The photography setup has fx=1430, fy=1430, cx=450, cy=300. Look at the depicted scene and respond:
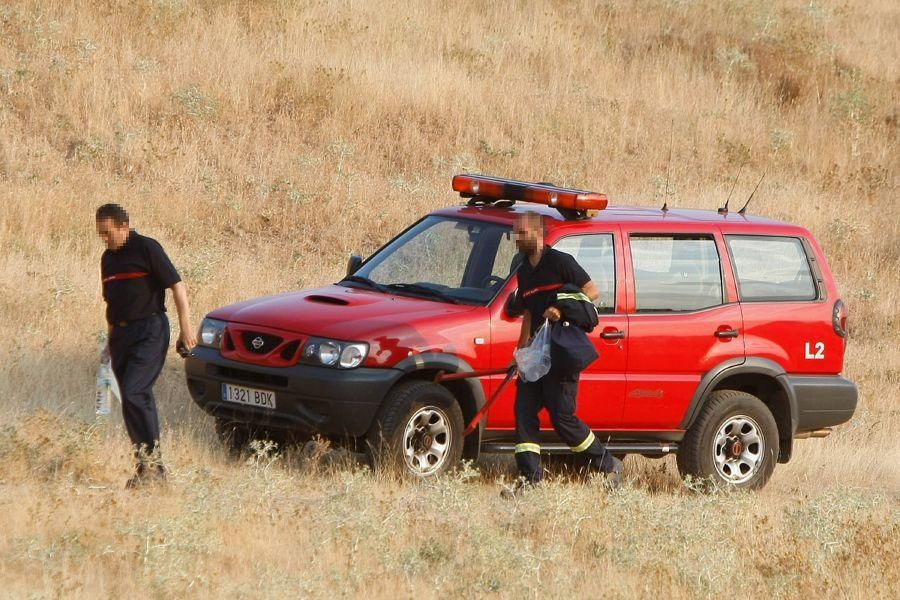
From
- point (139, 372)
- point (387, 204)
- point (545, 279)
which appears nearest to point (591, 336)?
point (545, 279)

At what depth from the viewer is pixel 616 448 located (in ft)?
30.9

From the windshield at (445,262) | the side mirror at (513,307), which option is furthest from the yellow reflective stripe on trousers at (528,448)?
the windshield at (445,262)

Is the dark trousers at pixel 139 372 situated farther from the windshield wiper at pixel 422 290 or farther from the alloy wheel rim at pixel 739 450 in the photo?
the alloy wheel rim at pixel 739 450

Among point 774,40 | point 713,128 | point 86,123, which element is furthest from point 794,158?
point 86,123

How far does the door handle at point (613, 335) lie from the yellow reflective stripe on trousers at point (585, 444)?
0.75 metres

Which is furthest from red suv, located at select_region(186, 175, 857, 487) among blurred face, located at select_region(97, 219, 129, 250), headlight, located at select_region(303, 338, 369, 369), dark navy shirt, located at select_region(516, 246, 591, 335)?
blurred face, located at select_region(97, 219, 129, 250)

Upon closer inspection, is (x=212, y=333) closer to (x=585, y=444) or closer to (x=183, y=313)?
(x=183, y=313)

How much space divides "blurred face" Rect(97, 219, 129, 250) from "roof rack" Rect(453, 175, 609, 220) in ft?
8.56

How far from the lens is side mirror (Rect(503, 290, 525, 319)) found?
8531 mm

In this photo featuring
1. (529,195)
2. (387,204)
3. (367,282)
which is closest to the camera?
(529,195)

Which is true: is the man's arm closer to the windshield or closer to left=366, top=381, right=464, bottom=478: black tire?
left=366, top=381, right=464, bottom=478: black tire

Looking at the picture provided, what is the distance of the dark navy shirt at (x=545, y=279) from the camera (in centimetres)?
838

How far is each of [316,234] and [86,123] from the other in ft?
10.1

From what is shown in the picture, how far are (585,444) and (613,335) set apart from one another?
0.86 meters
